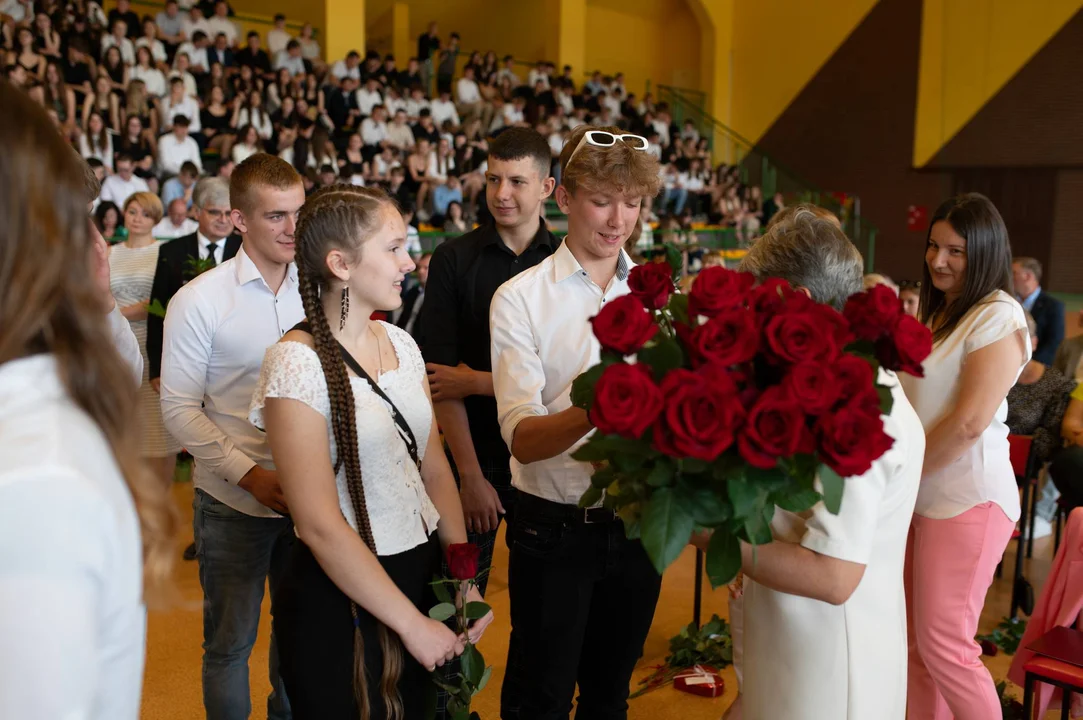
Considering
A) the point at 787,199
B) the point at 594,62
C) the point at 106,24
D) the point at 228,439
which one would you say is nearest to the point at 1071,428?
the point at 228,439

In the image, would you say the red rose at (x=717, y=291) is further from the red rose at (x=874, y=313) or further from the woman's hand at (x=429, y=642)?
the woman's hand at (x=429, y=642)

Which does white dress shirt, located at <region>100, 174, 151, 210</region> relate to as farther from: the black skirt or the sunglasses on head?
the black skirt

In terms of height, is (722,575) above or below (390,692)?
above

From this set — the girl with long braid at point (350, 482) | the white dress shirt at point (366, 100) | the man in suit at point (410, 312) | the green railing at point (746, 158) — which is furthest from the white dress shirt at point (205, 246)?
the green railing at point (746, 158)

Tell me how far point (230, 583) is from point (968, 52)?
57.3ft

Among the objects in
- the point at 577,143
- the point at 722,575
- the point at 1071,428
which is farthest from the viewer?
the point at 1071,428

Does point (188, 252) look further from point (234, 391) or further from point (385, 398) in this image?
point (385, 398)

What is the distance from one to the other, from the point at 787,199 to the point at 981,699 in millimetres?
15890

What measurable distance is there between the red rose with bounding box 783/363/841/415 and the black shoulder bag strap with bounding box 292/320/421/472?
0.83m

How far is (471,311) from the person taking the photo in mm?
2586

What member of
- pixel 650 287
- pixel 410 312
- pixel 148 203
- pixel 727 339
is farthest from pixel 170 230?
pixel 727 339

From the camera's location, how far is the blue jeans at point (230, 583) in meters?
2.24

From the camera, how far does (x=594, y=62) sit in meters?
19.0

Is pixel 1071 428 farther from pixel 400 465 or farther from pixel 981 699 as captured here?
pixel 400 465
